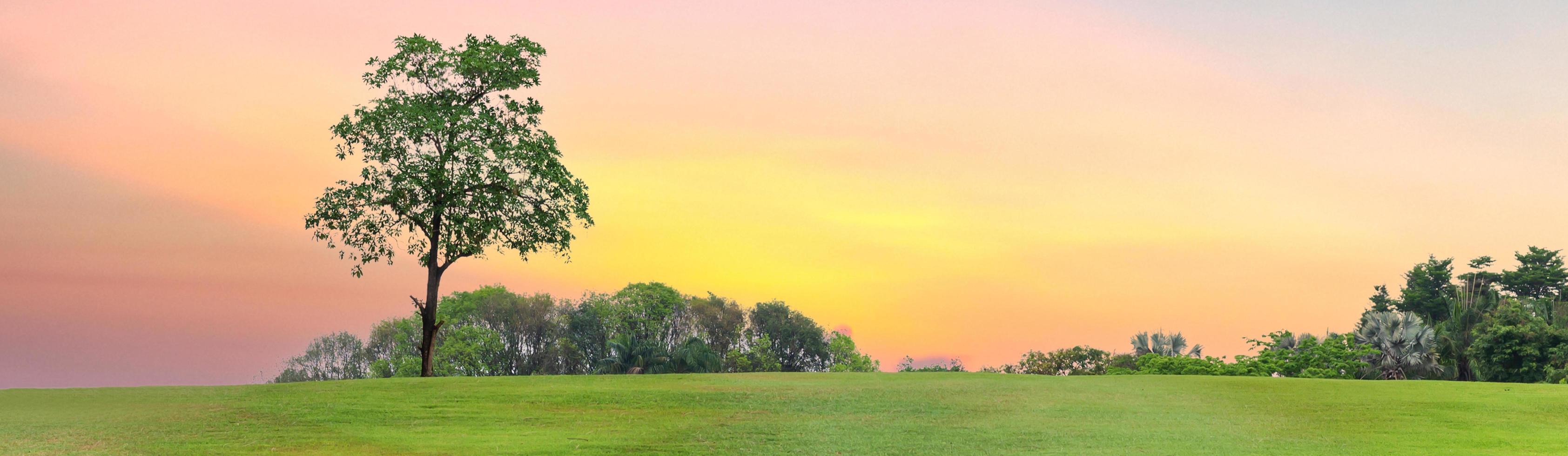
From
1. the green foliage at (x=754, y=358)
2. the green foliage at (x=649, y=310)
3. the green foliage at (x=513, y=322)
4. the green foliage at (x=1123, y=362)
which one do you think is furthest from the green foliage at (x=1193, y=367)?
the green foliage at (x=513, y=322)

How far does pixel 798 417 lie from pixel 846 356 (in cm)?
5320

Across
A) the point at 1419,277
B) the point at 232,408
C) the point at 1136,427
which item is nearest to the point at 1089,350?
the point at 1419,277

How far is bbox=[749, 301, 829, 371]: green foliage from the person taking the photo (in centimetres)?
7138

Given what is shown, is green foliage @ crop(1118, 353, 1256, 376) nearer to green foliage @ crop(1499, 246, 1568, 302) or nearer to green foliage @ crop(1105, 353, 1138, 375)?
green foliage @ crop(1105, 353, 1138, 375)

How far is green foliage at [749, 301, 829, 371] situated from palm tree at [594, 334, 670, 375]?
100 ft

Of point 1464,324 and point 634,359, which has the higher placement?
Result: point 1464,324

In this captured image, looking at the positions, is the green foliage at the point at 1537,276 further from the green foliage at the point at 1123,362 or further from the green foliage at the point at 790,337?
the green foliage at the point at 790,337

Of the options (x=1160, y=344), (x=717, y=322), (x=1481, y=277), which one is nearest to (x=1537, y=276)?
(x=1481, y=277)

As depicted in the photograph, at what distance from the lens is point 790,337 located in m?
71.5

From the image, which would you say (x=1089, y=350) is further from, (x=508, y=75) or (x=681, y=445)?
(x=681, y=445)

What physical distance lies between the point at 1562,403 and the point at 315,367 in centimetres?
7356

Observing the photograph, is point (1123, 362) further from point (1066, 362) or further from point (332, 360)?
point (332, 360)

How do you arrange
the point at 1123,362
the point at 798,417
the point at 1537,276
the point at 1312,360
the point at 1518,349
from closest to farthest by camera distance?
1. the point at 798,417
2. the point at 1312,360
3. the point at 1518,349
4. the point at 1123,362
5. the point at 1537,276

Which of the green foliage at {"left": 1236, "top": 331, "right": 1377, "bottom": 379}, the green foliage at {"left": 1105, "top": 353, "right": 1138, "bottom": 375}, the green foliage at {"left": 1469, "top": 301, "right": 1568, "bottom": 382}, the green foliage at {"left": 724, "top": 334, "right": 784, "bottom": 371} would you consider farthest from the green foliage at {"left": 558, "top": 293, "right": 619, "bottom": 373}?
the green foliage at {"left": 1469, "top": 301, "right": 1568, "bottom": 382}
